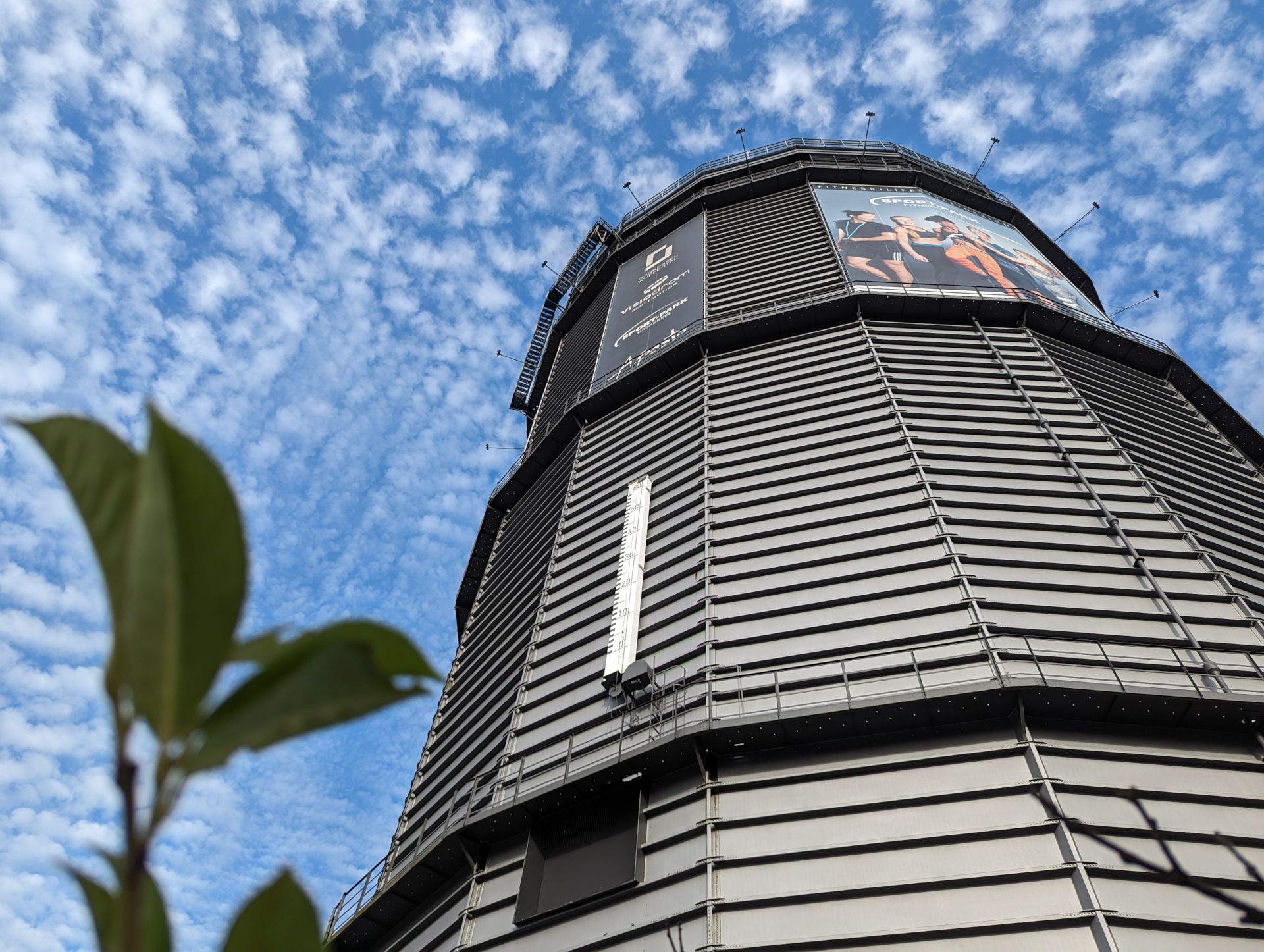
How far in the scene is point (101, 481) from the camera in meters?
1.03

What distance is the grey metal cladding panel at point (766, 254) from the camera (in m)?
17.1

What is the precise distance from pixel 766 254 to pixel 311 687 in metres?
19.0

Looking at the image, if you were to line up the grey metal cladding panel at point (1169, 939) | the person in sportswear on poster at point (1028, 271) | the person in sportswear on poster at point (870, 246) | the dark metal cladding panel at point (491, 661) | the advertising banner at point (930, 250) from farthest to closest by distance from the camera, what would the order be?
the person in sportswear on poster at point (1028, 271), the person in sportswear on poster at point (870, 246), the advertising banner at point (930, 250), the dark metal cladding panel at point (491, 661), the grey metal cladding panel at point (1169, 939)

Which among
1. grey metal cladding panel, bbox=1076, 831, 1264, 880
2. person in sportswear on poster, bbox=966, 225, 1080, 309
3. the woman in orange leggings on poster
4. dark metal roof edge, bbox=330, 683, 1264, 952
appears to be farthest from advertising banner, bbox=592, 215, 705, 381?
grey metal cladding panel, bbox=1076, 831, 1264, 880

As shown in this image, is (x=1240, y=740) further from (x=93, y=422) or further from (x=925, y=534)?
(x=93, y=422)

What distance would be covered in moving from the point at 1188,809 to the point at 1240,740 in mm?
1223

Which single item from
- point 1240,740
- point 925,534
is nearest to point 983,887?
point 1240,740

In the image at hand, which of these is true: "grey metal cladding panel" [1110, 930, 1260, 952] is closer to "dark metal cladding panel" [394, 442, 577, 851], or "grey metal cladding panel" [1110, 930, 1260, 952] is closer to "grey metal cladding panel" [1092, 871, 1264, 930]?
"grey metal cladding panel" [1092, 871, 1264, 930]

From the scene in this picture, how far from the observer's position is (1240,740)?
851 cm

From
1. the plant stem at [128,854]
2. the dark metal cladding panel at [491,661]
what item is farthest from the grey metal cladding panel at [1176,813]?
the plant stem at [128,854]

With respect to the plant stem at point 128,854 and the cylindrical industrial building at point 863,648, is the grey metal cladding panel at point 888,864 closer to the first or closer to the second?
the cylindrical industrial building at point 863,648

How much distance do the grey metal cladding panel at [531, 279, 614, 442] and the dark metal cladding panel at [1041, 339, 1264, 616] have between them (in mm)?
9775

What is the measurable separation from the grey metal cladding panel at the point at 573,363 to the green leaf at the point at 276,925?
689 inches

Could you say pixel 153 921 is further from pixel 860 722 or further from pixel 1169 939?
pixel 860 722
